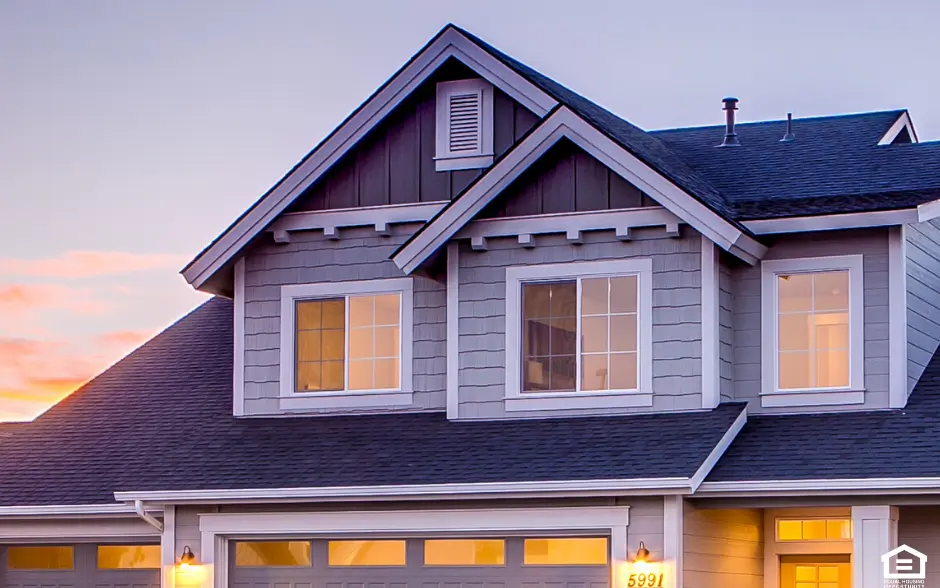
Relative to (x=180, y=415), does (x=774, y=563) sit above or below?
below

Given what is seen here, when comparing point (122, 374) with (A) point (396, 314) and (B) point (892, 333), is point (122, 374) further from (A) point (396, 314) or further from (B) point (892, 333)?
(B) point (892, 333)

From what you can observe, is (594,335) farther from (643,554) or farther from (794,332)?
(643,554)

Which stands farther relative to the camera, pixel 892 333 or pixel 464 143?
pixel 464 143

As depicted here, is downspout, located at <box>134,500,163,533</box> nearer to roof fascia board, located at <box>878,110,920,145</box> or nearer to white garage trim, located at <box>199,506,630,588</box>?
white garage trim, located at <box>199,506,630,588</box>

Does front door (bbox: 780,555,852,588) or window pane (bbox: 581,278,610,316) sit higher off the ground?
window pane (bbox: 581,278,610,316)

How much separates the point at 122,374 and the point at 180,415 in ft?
6.79

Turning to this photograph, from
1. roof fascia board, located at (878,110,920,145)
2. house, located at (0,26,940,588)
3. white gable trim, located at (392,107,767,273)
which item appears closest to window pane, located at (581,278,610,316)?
house, located at (0,26,940,588)

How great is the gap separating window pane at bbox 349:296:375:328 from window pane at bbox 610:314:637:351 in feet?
9.87

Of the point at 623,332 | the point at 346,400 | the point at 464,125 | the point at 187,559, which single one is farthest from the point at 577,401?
the point at 187,559

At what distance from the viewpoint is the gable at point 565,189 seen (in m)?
18.3

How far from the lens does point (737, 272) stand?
18422mm

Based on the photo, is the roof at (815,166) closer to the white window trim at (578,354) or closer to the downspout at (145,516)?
the white window trim at (578,354)

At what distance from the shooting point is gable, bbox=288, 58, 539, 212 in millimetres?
19531

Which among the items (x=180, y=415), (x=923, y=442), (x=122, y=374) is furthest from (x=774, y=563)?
(x=122, y=374)
